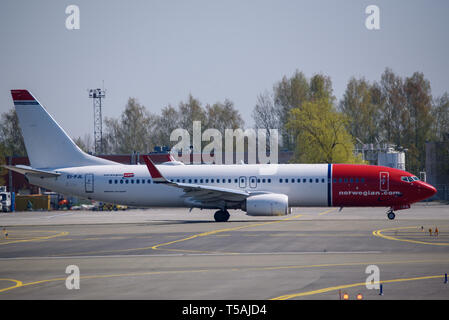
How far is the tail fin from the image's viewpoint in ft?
152

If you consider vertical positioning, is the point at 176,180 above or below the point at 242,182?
above

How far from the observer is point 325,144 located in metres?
74.9

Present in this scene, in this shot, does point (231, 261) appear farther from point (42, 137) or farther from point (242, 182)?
point (42, 137)

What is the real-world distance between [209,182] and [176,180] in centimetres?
239

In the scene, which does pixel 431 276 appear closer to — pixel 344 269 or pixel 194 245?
pixel 344 269

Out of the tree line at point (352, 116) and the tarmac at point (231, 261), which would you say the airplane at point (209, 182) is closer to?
the tarmac at point (231, 261)

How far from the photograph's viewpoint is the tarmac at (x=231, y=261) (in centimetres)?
1806

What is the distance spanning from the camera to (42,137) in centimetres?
4659

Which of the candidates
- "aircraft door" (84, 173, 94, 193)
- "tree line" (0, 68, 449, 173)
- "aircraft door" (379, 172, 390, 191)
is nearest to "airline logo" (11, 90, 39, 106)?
"aircraft door" (84, 173, 94, 193)

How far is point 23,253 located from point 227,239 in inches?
394

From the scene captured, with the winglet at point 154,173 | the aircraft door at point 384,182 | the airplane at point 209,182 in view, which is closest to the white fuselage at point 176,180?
the airplane at point 209,182

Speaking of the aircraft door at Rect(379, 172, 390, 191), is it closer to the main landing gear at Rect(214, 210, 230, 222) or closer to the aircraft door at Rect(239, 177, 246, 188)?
the aircraft door at Rect(239, 177, 246, 188)

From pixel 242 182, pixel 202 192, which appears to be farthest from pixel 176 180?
pixel 242 182

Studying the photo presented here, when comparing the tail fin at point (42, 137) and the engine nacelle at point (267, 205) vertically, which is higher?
the tail fin at point (42, 137)
